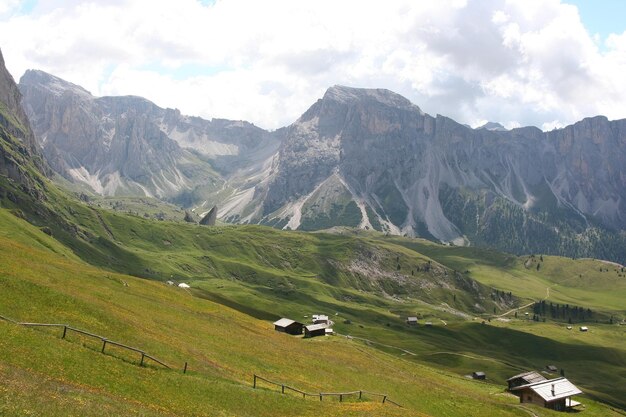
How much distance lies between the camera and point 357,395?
6562cm

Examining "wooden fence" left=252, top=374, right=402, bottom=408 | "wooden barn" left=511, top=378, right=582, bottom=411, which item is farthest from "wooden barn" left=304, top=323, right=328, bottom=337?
"wooden fence" left=252, top=374, right=402, bottom=408

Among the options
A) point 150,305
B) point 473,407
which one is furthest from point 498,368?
point 150,305

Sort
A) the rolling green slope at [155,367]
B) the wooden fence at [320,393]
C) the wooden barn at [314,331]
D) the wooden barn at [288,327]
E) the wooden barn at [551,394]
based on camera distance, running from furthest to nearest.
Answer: the wooden barn at [288,327]
the wooden barn at [314,331]
the wooden barn at [551,394]
the wooden fence at [320,393]
the rolling green slope at [155,367]

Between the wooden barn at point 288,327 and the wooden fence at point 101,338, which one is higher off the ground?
the wooden fence at point 101,338

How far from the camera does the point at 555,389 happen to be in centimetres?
9400

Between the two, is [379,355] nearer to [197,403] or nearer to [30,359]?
[197,403]

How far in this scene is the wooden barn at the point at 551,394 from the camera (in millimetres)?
91250

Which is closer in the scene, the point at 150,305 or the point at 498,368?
the point at 150,305

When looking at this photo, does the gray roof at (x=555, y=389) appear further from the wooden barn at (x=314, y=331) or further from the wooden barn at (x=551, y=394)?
the wooden barn at (x=314, y=331)

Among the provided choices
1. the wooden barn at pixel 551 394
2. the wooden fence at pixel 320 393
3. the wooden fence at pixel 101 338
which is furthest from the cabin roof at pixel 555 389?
the wooden fence at pixel 101 338

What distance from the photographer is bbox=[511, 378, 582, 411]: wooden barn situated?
9125 cm

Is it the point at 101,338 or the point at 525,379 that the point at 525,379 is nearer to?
the point at 525,379

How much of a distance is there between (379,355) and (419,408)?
1756 inches

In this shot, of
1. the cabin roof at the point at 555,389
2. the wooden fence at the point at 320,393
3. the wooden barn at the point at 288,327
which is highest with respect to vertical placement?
the wooden fence at the point at 320,393
